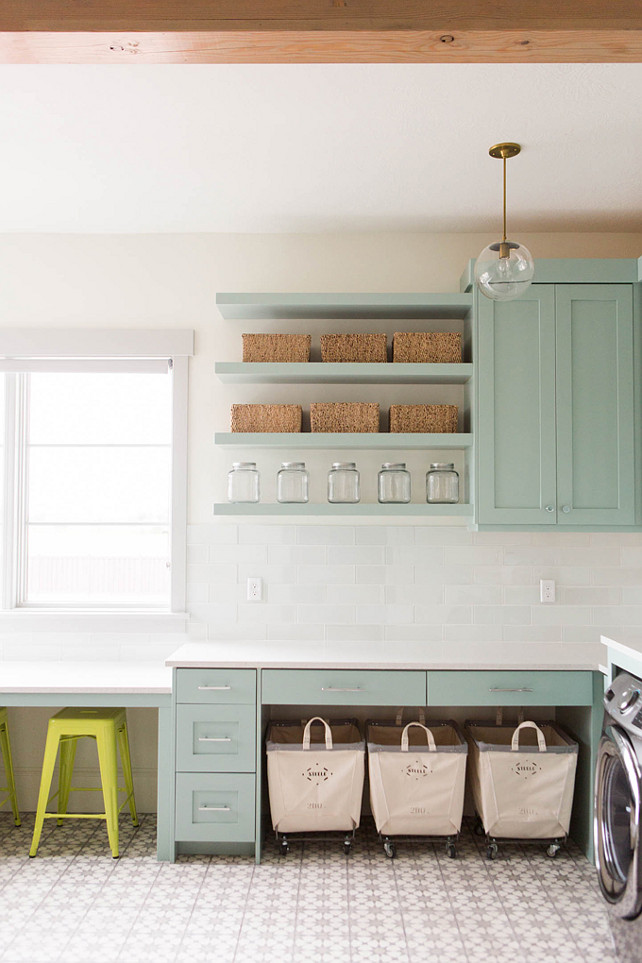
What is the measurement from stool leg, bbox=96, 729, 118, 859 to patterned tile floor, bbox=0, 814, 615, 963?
4.2 inches

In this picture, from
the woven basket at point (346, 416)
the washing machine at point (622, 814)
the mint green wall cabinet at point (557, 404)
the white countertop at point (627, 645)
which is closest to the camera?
the washing machine at point (622, 814)

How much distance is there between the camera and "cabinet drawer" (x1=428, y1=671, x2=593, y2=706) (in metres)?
3.12

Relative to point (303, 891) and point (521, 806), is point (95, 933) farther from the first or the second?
point (521, 806)

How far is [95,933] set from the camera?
2.62 metres

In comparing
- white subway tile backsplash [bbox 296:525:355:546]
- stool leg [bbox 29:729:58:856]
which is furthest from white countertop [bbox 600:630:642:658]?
stool leg [bbox 29:729:58:856]

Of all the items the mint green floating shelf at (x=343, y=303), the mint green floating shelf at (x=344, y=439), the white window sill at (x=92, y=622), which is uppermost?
the mint green floating shelf at (x=343, y=303)

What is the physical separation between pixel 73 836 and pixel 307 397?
2.21m

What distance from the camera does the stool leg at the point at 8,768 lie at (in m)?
3.53

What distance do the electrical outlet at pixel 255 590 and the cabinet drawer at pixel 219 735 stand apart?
63cm

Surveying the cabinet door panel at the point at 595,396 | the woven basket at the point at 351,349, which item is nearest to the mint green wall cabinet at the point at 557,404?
the cabinet door panel at the point at 595,396

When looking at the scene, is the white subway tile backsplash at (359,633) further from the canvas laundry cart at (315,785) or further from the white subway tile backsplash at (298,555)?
the canvas laundry cart at (315,785)

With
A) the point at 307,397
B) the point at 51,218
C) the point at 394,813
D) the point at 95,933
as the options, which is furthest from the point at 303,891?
the point at 51,218

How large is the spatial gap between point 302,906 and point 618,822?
44.6 inches

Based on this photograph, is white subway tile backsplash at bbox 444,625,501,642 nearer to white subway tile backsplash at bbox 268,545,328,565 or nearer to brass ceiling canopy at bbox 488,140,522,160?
white subway tile backsplash at bbox 268,545,328,565
